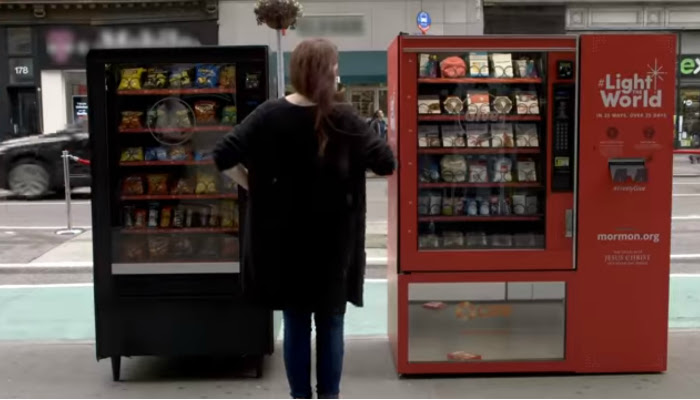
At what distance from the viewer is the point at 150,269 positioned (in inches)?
188

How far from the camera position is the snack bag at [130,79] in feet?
15.5

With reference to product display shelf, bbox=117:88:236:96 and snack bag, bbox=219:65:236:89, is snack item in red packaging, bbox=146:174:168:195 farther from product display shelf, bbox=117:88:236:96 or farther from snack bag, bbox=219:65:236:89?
snack bag, bbox=219:65:236:89

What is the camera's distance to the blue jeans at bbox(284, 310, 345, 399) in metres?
3.18

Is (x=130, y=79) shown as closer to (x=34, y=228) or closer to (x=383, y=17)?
(x=34, y=228)

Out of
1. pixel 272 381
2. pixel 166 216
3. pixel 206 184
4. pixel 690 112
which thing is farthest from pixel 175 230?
pixel 690 112

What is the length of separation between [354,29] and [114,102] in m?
19.9

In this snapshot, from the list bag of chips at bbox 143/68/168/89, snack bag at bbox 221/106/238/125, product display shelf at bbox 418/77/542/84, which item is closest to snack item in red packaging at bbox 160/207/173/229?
snack bag at bbox 221/106/238/125

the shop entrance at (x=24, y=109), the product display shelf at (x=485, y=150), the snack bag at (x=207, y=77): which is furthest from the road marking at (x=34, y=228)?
the shop entrance at (x=24, y=109)

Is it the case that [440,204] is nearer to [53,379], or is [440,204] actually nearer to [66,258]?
[53,379]

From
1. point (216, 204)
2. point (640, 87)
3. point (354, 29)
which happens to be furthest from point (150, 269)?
point (354, 29)

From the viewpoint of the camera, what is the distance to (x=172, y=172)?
4.99 meters

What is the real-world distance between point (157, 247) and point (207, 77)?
1.13m

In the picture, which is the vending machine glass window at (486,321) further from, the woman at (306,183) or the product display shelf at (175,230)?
the woman at (306,183)

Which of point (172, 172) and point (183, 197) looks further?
point (172, 172)
